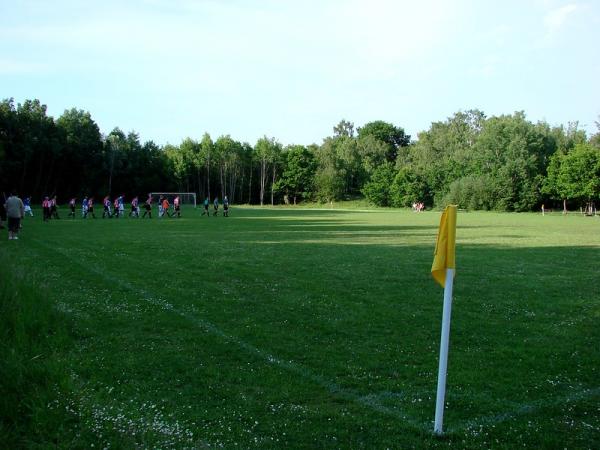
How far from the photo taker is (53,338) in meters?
6.51

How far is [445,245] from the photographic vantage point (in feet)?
14.1

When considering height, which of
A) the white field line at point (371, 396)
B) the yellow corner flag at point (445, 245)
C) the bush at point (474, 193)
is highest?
the bush at point (474, 193)

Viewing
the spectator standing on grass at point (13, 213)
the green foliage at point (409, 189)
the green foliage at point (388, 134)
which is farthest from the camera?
the green foliage at point (388, 134)

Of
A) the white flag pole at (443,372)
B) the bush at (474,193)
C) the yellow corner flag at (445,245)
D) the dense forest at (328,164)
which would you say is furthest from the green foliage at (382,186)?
the white flag pole at (443,372)

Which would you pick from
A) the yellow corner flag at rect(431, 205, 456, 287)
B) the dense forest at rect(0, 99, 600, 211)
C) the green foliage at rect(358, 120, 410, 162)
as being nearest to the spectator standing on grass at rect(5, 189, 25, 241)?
the yellow corner flag at rect(431, 205, 456, 287)

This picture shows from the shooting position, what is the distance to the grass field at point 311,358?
4.25 meters

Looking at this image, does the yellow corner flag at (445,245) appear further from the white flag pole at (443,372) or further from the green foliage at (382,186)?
the green foliage at (382,186)

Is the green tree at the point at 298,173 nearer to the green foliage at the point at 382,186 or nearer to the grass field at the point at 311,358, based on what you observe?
the green foliage at the point at 382,186

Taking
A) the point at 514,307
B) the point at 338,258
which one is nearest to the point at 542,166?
the point at 338,258

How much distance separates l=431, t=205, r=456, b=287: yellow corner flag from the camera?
13.6ft

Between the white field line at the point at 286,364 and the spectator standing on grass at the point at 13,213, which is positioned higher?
the spectator standing on grass at the point at 13,213

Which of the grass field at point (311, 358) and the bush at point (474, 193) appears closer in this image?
the grass field at point (311, 358)

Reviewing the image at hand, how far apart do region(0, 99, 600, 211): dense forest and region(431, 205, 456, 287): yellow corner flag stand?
206ft

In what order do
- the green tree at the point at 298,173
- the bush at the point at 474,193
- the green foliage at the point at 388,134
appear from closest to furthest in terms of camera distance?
the bush at the point at 474,193 → the green tree at the point at 298,173 → the green foliage at the point at 388,134
